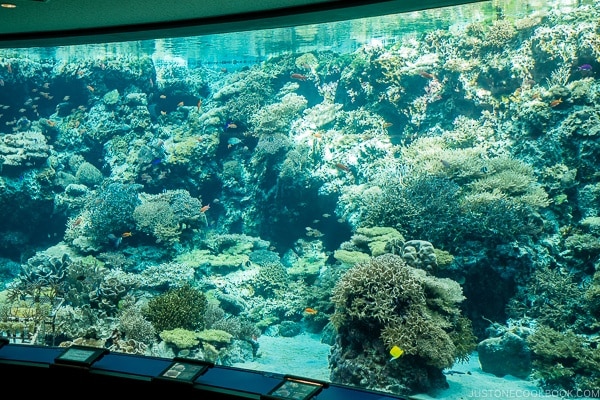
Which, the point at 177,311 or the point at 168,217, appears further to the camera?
the point at 168,217

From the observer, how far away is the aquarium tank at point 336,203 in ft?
24.3

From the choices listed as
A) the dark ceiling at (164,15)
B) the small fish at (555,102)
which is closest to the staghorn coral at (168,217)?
the dark ceiling at (164,15)

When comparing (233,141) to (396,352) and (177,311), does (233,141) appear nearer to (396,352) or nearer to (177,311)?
(177,311)

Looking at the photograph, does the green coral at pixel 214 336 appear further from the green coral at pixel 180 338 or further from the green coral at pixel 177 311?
the green coral at pixel 177 311

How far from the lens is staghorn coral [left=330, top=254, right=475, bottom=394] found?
21.6 feet

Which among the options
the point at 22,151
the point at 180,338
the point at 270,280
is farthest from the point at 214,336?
the point at 22,151

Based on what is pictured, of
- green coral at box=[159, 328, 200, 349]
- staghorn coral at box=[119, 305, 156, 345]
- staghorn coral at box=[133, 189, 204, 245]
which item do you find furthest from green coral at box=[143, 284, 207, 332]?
staghorn coral at box=[133, 189, 204, 245]

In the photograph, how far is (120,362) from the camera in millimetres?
2217

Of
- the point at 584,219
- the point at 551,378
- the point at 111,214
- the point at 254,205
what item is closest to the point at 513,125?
the point at 584,219

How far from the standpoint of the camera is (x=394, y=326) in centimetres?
665

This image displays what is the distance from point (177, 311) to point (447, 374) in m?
4.87

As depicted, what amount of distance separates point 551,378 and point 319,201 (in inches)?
292

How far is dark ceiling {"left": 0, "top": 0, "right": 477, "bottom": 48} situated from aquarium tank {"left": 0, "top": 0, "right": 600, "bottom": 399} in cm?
126

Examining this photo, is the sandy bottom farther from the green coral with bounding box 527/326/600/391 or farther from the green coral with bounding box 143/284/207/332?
the green coral with bounding box 143/284/207/332
